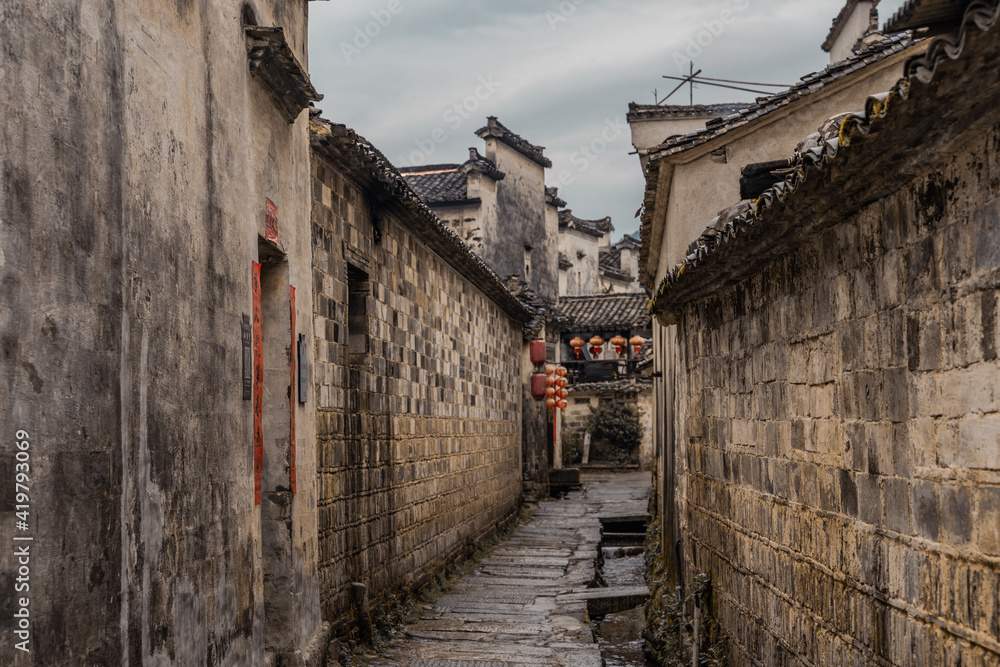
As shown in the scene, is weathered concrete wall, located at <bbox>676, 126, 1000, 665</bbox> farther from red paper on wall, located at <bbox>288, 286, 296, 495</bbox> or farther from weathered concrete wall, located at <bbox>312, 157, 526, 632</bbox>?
weathered concrete wall, located at <bbox>312, 157, 526, 632</bbox>

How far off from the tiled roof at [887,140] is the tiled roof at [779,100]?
4.81 meters

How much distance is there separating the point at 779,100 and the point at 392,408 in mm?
5467

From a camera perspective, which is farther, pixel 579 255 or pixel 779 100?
pixel 579 255

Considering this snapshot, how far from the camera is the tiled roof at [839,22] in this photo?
46.5 ft

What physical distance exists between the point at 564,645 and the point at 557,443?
741 inches

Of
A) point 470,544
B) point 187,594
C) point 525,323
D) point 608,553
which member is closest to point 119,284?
point 187,594

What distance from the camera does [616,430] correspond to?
34125 mm

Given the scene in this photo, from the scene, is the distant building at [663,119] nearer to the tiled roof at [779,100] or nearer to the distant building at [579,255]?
the tiled roof at [779,100]

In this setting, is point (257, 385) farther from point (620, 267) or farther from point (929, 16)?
point (620, 267)

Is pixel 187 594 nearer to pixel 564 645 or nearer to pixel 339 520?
pixel 339 520

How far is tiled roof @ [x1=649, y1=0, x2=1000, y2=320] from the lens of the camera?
2.73m

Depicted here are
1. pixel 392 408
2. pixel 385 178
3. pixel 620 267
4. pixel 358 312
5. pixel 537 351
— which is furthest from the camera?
pixel 620 267

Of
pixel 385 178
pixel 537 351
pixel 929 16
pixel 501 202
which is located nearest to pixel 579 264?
pixel 501 202

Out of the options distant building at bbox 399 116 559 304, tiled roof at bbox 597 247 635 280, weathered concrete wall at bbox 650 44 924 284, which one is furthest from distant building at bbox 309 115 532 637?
tiled roof at bbox 597 247 635 280
